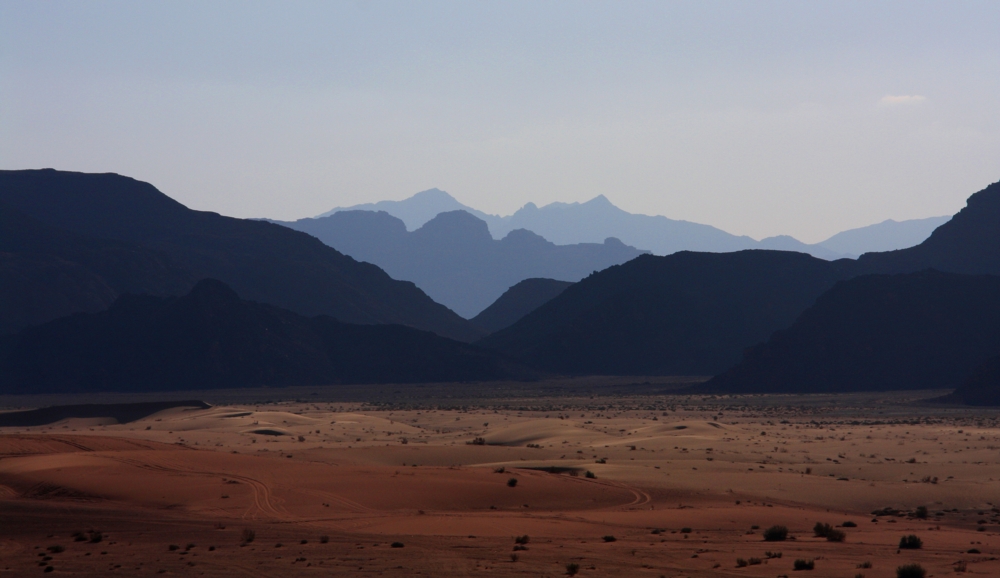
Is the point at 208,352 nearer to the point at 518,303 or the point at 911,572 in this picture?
the point at 518,303

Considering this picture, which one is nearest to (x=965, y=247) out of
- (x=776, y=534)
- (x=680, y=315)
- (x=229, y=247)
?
(x=680, y=315)

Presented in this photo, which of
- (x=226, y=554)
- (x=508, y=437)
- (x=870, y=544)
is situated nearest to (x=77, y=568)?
(x=226, y=554)

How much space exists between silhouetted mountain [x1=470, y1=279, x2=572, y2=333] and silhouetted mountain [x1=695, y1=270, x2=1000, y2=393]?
84898mm

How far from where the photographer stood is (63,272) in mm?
131375

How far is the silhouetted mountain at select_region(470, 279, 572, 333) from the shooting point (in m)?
188

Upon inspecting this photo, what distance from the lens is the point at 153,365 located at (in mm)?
111625

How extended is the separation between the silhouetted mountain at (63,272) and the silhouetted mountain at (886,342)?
84.3 meters

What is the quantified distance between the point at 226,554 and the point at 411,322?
152593 mm

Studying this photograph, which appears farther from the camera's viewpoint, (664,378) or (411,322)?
(411,322)

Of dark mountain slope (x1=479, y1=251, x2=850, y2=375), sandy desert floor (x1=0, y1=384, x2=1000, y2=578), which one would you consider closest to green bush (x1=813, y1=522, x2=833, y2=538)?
sandy desert floor (x1=0, y1=384, x2=1000, y2=578)

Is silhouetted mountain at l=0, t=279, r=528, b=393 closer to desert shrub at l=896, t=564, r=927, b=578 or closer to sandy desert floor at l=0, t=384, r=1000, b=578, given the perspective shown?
sandy desert floor at l=0, t=384, r=1000, b=578

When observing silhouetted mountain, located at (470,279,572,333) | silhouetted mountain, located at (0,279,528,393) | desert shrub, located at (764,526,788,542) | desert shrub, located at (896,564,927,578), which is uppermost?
silhouetted mountain, located at (470,279,572,333)

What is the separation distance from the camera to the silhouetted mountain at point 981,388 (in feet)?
251

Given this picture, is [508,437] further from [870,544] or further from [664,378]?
[664,378]
